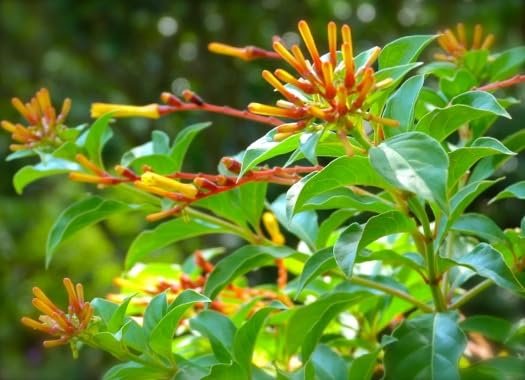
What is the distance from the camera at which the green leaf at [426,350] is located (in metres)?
0.50

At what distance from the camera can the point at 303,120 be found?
0.43m

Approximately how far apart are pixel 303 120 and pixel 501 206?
2.03 meters

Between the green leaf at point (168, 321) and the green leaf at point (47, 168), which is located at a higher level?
the green leaf at point (47, 168)

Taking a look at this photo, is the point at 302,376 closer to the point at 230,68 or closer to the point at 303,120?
the point at 303,120

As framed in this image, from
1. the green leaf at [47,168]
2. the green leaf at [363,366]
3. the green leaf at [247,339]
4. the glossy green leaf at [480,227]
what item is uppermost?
the green leaf at [47,168]

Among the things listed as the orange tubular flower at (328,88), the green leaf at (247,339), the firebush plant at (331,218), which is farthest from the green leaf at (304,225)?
the orange tubular flower at (328,88)

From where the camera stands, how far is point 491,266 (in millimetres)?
484

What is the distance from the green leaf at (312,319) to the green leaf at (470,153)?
0.14 meters

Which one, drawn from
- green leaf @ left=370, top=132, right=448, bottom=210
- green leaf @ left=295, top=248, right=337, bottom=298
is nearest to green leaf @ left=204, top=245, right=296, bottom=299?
green leaf @ left=295, top=248, right=337, bottom=298

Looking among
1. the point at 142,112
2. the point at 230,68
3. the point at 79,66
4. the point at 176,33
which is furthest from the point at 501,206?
the point at 142,112

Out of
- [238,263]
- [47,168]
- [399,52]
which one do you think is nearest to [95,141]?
[47,168]

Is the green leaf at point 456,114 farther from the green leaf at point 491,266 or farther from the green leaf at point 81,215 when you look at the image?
the green leaf at point 81,215

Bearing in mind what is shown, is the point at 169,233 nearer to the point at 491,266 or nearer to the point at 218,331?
the point at 218,331

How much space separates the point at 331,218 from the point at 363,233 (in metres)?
0.15
